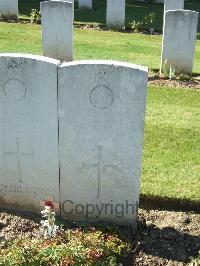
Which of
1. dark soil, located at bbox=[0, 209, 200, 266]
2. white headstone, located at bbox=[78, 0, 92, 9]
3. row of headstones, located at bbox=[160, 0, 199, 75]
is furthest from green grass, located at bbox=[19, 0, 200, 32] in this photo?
dark soil, located at bbox=[0, 209, 200, 266]

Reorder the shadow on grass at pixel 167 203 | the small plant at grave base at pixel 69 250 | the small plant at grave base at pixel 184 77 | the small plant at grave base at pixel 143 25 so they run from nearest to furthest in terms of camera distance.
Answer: the small plant at grave base at pixel 69 250 < the shadow on grass at pixel 167 203 < the small plant at grave base at pixel 184 77 < the small plant at grave base at pixel 143 25

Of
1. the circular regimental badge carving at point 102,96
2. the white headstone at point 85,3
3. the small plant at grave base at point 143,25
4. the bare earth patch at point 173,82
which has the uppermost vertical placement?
the white headstone at point 85,3

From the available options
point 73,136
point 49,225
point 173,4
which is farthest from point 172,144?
point 173,4

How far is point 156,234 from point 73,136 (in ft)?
4.44

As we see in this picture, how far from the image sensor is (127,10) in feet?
68.7

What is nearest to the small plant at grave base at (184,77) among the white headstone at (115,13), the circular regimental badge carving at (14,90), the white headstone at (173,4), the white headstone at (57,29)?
the white headstone at (57,29)

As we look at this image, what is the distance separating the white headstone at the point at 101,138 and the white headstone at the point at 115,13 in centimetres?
1226

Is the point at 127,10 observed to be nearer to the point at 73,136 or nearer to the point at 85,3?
the point at 85,3

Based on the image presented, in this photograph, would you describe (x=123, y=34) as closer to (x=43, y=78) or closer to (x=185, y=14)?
(x=185, y=14)

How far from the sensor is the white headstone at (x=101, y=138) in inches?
176

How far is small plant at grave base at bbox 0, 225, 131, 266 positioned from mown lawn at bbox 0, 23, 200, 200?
133cm

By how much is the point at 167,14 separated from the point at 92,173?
6353 mm

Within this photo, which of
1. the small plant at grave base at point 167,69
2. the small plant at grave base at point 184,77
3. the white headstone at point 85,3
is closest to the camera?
the small plant at grave base at point 184,77

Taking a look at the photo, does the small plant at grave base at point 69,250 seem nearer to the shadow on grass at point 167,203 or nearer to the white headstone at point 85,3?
the shadow on grass at point 167,203
